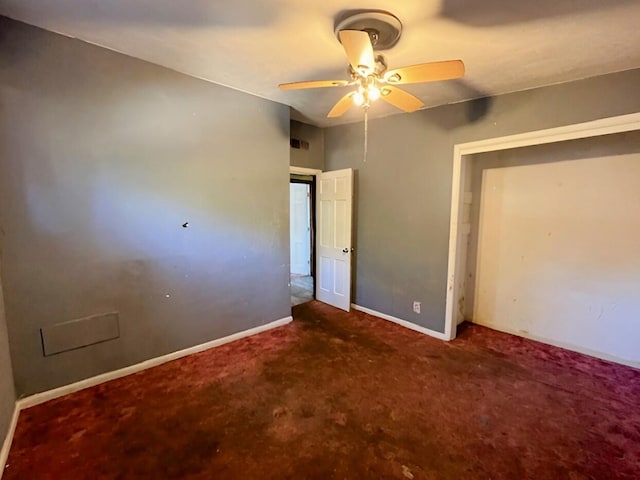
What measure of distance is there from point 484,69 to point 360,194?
2.05 meters

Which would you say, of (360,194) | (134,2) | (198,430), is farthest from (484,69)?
(198,430)

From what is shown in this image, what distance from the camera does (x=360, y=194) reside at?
423 centimetres

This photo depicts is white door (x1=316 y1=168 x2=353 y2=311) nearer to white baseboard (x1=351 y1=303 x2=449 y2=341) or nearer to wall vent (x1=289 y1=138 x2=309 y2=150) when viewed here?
white baseboard (x1=351 y1=303 x2=449 y2=341)

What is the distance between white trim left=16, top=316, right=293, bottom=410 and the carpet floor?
0.19 feet

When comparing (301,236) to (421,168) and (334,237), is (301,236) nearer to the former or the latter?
(334,237)

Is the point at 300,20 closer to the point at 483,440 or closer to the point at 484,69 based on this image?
the point at 484,69

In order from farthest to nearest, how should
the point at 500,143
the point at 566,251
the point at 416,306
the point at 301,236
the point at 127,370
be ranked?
the point at 301,236 < the point at 416,306 < the point at 566,251 < the point at 500,143 < the point at 127,370

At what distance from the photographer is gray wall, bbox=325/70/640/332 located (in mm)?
2625

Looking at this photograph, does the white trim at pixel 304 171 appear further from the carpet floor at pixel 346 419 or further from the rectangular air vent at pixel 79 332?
the rectangular air vent at pixel 79 332

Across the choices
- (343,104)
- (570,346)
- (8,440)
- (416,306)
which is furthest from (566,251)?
(8,440)

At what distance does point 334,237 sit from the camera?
439cm

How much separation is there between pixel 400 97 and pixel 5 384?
10.7 feet

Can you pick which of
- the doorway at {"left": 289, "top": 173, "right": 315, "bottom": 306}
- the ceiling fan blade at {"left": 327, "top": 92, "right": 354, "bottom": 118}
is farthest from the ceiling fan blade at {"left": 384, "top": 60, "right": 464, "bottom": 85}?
the doorway at {"left": 289, "top": 173, "right": 315, "bottom": 306}

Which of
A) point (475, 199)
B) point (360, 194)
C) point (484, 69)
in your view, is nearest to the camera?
point (484, 69)
